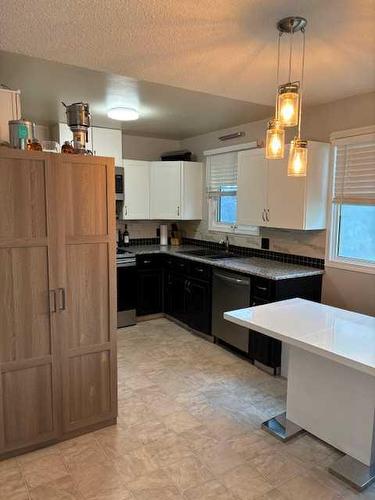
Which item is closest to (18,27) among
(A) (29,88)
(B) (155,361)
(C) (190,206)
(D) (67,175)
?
(D) (67,175)

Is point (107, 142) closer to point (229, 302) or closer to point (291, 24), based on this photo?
point (229, 302)

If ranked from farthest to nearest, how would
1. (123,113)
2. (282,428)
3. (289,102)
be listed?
(123,113)
(282,428)
(289,102)

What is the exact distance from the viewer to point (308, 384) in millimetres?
2533

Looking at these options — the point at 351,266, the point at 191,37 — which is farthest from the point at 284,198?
the point at 191,37

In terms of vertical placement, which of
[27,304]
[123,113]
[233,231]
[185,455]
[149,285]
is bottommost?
[185,455]

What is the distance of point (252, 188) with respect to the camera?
410cm

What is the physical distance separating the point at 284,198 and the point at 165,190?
2021 mm

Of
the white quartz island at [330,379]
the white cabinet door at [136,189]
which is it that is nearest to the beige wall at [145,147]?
the white cabinet door at [136,189]

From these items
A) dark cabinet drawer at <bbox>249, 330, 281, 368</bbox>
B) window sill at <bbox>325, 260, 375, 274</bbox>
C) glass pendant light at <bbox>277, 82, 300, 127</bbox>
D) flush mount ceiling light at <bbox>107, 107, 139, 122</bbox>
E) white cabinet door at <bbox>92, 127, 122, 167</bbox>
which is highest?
flush mount ceiling light at <bbox>107, 107, 139, 122</bbox>

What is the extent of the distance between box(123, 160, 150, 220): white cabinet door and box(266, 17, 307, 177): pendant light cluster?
3071mm

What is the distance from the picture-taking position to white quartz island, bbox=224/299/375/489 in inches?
82.8

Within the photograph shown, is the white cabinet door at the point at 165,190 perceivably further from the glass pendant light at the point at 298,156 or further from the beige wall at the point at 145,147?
the glass pendant light at the point at 298,156

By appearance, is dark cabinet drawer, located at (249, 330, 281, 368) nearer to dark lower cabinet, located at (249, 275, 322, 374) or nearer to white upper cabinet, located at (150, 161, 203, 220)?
dark lower cabinet, located at (249, 275, 322, 374)

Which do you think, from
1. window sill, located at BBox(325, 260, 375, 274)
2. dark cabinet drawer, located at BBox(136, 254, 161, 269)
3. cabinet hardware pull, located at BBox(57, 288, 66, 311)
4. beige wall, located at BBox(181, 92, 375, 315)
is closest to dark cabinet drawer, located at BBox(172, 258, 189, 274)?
dark cabinet drawer, located at BBox(136, 254, 161, 269)
